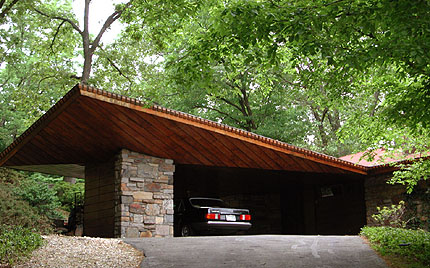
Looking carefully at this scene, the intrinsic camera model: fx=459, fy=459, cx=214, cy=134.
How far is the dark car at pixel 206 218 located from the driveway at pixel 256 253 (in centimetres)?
252

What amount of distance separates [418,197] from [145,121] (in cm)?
914

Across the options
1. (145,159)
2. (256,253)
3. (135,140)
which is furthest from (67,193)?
(256,253)

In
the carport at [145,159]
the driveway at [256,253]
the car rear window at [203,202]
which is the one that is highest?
the carport at [145,159]

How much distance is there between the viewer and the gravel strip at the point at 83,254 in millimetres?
6949

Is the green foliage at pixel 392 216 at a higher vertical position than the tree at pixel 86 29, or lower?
lower

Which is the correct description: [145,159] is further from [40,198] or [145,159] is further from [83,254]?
[40,198]

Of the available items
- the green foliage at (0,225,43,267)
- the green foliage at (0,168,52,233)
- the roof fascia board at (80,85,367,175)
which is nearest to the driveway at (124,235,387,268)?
the green foliage at (0,225,43,267)

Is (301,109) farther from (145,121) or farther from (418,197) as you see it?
(145,121)

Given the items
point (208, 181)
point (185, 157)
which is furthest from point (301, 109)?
point (185, 157)

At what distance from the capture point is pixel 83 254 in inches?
303

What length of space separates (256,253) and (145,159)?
5856 mm

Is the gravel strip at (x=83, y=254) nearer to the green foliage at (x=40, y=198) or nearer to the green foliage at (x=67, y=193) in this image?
the green foliage at (x=40, y=198)

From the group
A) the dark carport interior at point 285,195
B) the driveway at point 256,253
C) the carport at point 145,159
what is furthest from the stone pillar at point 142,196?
the driveway at point 256,253

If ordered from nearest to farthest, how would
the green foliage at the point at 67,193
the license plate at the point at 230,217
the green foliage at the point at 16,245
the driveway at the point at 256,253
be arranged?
the green foliage at the point at 16,245 < the driveway at the point at 256,253 < the license plate at the point at 230,217 < the green foliage at the point at 67,193
